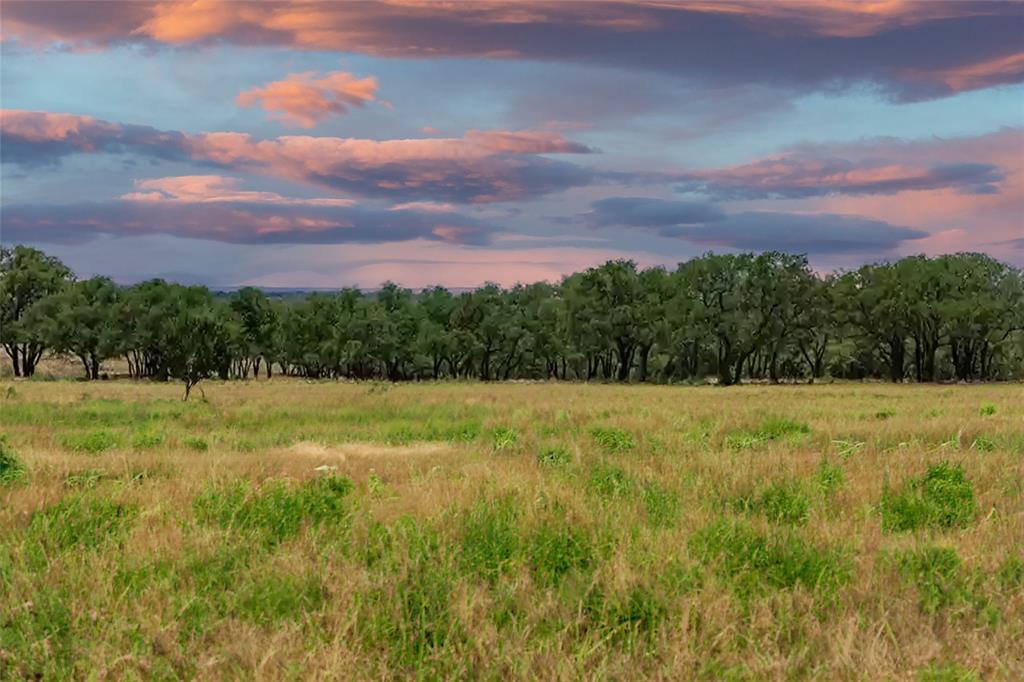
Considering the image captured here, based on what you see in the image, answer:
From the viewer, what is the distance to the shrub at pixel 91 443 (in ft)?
45.6

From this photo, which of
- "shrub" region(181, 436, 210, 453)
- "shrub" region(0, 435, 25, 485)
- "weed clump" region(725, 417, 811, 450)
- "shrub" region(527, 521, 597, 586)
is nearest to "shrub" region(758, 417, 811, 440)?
"weed clump" region(725, 417, 811, 450)

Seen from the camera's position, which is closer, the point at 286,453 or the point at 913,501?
the point at 913,501

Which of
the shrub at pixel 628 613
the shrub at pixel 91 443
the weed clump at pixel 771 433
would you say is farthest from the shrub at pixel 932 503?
the shrub at pixel 91 443

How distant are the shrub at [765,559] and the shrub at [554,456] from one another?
15.3 feet

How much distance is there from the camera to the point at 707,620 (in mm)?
4777

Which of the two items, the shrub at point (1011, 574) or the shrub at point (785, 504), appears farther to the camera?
the shrub at point (785, 504)

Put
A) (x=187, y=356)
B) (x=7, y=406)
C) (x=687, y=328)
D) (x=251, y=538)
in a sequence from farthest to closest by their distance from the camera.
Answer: (x=687, y=328)
(x=187, y=356)
(x=7, y=406)
(x=251, y=538)

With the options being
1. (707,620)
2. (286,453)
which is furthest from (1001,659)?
(286,453)

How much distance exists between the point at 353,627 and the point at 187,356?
30.4 meters

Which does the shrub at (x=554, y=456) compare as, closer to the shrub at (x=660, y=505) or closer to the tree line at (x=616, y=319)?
the shrub at (x=660, y=505)

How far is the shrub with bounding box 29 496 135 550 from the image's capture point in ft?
20.9

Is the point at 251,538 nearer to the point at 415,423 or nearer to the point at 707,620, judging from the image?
the point at 707,620

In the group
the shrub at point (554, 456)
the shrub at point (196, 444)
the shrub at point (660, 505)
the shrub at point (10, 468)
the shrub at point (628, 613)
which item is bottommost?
the shrub at point (196, 444)

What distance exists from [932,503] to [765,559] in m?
3.15
